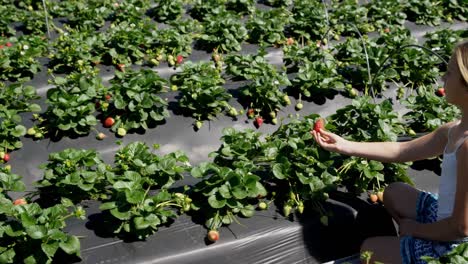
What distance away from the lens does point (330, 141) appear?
302 centimetres

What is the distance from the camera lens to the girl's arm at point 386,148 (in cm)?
293

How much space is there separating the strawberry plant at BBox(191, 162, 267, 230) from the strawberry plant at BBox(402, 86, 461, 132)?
1.59 m

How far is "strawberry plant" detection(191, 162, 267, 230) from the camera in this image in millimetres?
3033

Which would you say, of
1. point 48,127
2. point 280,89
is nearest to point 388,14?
point 280,89

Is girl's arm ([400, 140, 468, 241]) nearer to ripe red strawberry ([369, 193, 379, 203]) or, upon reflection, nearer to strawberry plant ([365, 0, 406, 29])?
ripe red strawberry ([369, 193, 379, 203])

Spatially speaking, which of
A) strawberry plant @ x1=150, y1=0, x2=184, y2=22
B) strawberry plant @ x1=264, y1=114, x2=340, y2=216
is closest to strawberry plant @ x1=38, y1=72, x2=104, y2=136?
strawberry plant @ x1=264, y1=114, x2=340, y2=216

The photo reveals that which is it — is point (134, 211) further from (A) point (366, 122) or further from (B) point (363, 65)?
(B) point (363, 65)

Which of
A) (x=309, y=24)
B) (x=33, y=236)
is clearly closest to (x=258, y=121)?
(x=309, y=24)

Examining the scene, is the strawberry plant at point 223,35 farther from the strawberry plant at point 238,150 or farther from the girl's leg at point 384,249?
the girl's leg at point 384,249

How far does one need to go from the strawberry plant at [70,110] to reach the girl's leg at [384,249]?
87.0 inches

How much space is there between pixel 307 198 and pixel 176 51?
8.22 feet

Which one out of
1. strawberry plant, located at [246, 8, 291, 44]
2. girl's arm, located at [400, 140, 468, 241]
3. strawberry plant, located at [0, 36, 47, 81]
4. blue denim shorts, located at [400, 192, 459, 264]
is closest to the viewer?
girl's arm, located at [400, 140, 468, 241]

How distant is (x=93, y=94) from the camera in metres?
4.15

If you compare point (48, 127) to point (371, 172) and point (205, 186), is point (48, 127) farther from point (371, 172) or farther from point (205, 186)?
point (371, 172)
